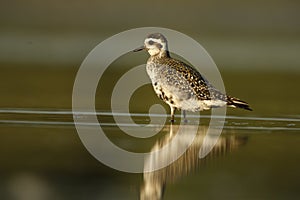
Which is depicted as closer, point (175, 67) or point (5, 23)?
point (175, 67)

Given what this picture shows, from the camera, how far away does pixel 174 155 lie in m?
10.8

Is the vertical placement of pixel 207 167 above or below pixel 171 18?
below

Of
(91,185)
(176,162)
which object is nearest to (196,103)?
(176,162)

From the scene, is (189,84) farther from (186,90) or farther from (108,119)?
(108,119)

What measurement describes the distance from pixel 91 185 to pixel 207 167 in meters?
1.55

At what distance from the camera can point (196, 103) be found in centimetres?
1332

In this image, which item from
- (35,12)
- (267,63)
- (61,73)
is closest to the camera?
(61,73)

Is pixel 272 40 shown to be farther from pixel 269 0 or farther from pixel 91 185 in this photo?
pixel 91 185

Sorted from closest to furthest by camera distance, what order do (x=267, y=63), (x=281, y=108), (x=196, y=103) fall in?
(x=196, y=103)
(x=281, y=108)
(x=267, y=63)

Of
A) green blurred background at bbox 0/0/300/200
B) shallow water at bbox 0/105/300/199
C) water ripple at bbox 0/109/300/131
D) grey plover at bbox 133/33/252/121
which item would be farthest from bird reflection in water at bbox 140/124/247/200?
water ripple at bbox 0/109/300/131

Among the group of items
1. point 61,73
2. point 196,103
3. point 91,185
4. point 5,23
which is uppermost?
point 5,23

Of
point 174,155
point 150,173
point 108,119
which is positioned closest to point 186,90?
point 108,119

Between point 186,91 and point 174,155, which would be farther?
point 186,91

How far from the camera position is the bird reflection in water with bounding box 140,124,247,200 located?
923cm
